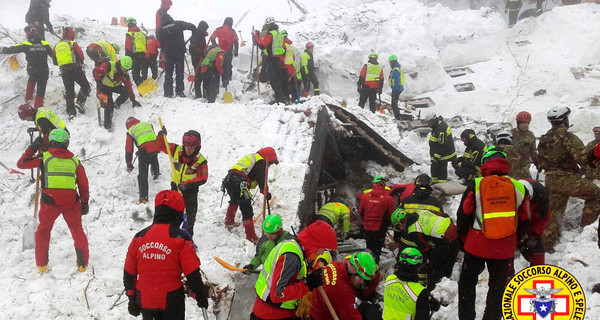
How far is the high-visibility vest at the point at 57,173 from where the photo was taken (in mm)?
5566

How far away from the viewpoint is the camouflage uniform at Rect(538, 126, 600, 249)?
563cm

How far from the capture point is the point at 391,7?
18.3 metres

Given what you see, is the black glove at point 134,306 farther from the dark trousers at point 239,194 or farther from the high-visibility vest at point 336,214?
the high-visibility vest at point 336,214

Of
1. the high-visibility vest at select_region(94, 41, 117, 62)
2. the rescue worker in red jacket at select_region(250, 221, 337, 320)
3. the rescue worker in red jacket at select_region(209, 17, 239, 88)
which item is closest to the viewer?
the rescue worker in red jacket at select_region(250, 221, 337, 320)

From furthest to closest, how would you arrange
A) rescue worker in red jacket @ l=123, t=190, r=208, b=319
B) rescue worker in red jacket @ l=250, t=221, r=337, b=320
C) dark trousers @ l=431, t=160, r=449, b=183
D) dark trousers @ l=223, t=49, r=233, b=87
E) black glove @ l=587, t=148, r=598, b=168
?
dark trousers @ l=223, t=49, r=233, b=87 → dark trousers @ l=431, t=160, r=449, b=183 → black glove @ l=587, t=148, r=598, b=168 → rescue worker in red jacket @ l=123, t=190, r=208, b=319 → rescue worker in red jacket @ l=250, t=221, r=337, b=320

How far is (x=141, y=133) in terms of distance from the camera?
24.6 ft

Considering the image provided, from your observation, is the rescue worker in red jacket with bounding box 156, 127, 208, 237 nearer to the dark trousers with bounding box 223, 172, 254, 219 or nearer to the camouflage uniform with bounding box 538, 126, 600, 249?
the dark trousers with bounding box 223, 172, 254, 219

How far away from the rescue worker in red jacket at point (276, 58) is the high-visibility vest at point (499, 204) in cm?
723

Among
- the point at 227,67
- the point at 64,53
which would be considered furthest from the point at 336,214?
the point at 227,67

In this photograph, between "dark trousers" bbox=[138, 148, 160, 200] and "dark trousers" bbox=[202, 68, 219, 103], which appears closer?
"dark trousers" bbox=[138, 148, 160, 200]

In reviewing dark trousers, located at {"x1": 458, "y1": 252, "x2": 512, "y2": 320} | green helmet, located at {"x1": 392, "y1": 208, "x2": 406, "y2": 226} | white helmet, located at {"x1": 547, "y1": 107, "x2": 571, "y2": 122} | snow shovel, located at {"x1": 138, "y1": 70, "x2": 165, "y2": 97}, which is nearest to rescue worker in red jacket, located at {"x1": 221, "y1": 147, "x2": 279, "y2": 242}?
green helmet, located at {"x1": 392, "y1": 208, "x2": 406, "y2": 226}

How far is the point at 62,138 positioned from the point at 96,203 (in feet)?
7.28

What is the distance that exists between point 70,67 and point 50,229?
4.80 metres

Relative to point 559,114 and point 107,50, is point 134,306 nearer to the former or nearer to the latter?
point 559,114
